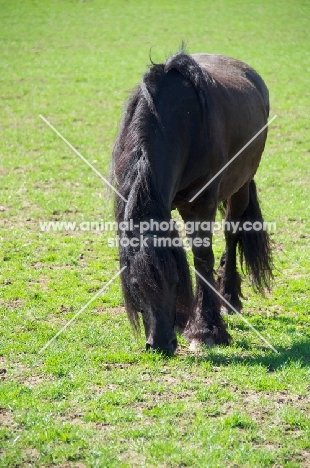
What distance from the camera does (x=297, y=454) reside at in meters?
3.86

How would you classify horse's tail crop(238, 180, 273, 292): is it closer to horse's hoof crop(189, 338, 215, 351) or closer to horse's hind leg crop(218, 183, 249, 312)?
horse's hind leg crop(218, 183, 249, 312)

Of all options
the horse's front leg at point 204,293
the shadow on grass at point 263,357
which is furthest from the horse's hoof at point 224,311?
the shadow on grass at point 263,357

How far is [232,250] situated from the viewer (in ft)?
22.6

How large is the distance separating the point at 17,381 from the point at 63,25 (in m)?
21.7

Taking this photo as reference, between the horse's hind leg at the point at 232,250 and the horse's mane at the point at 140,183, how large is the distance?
1.65m

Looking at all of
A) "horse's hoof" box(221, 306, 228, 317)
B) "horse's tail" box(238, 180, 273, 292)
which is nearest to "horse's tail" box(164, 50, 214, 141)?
"horse's tail" box(238, 180, 273, 292)

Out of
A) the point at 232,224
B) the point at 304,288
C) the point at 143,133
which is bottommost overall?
the point at 304,288

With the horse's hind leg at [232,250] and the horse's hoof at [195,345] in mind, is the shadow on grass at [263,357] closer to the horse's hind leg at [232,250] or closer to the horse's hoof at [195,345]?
the horse's hoof at [195,345]

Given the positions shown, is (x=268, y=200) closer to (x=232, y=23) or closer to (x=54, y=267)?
(x=54, y=267)

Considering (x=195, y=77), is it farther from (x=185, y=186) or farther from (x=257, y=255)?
(x=257, y=255)

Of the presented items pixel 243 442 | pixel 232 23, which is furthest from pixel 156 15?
pixel 243 442

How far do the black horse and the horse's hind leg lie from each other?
0.01m

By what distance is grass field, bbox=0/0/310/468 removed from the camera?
13.0 feet

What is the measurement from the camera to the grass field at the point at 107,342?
3947 mm
